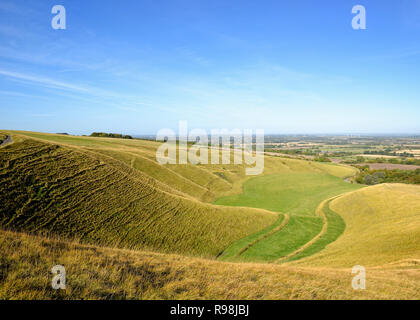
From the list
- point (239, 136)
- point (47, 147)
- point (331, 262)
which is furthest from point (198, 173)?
point (239, 136)

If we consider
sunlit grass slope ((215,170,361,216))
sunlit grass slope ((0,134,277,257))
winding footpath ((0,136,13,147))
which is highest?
winding footpath ((0,136,13,147))

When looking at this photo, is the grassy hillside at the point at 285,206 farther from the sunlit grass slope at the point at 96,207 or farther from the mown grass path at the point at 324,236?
the sunlit grass slope at the point at 96,207

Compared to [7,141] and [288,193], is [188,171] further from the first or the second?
[7,141]

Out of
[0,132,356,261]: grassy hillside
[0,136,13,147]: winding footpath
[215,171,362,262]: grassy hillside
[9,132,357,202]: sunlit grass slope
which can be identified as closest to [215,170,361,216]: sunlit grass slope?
[215,171,362,262]: grassy hillside

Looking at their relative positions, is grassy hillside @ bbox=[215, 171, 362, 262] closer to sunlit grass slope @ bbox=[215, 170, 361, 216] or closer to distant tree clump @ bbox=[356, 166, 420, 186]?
sunlit grass slope @ bbox=[215, 170, 361, 216]

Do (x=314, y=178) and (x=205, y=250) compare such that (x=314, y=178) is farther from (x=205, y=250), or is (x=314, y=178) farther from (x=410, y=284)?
(x=410, y=284)

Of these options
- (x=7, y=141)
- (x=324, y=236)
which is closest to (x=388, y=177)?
(x=324, y=236)
